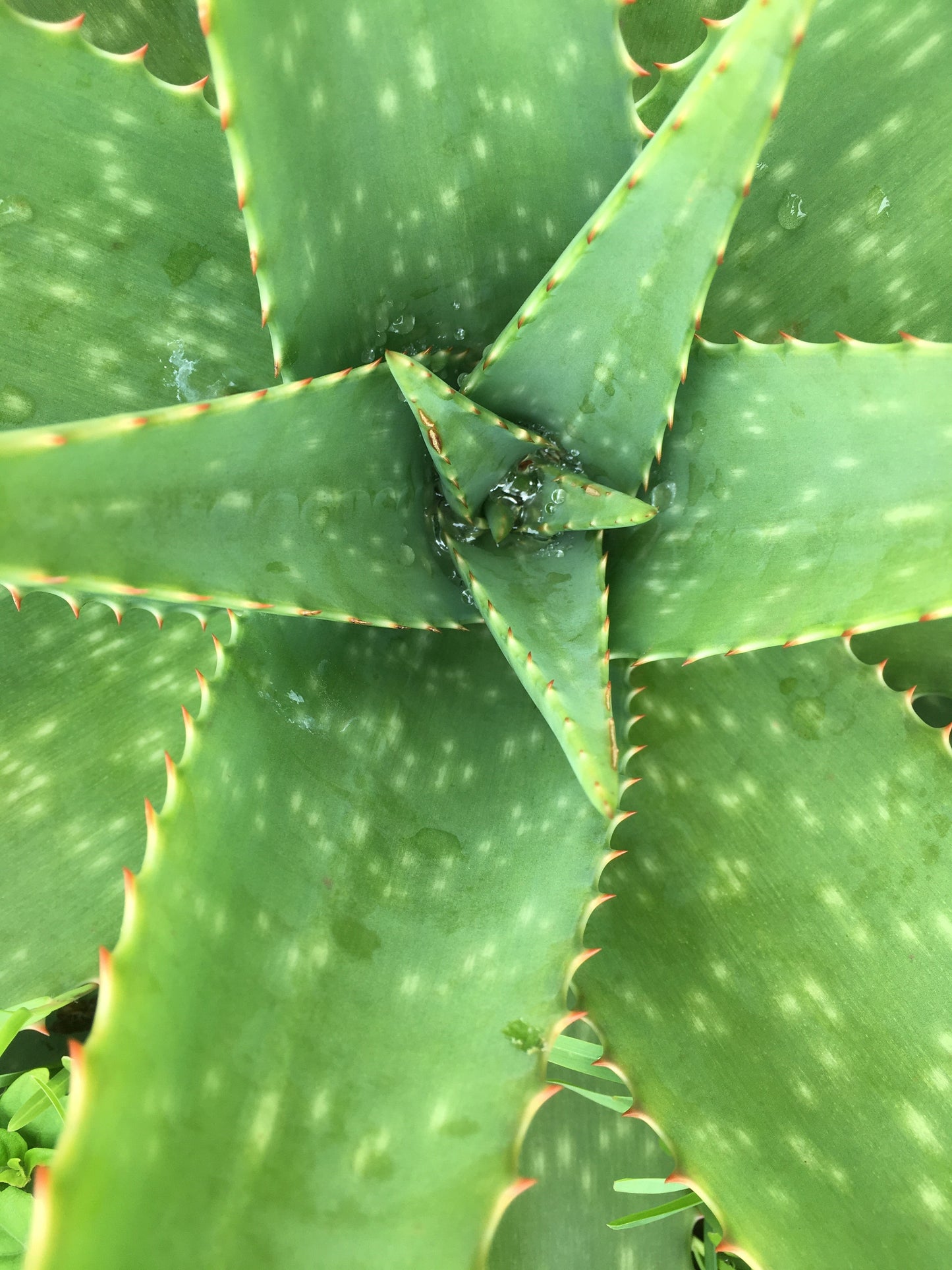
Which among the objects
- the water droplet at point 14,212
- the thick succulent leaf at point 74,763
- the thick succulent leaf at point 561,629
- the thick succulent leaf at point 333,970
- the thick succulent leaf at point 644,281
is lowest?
the thick succulent leaf at point 74,763

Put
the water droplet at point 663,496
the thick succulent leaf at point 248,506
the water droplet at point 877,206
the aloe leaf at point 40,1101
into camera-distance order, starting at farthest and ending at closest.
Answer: the aloe leaf at point 40,1101, the water droplet at point 877,206, the water droplet at point 663,496, the thick succulent leaf at point 248,506

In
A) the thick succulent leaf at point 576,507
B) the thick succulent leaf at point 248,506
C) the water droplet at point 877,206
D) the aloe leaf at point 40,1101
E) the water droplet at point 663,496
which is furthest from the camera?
the aloe leaf at point 40,1101

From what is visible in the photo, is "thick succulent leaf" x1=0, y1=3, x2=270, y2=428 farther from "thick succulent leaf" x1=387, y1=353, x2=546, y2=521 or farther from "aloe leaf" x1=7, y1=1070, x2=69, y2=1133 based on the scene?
"aloe leaf" x1=7, y1=1070, x2=69, y2=1133

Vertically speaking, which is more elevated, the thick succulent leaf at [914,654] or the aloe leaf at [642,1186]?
the thick succulent leaf at [914,654]

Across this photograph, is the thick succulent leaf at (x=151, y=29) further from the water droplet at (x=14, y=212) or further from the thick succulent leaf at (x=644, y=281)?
the thick succulent leaf at (x=644, y=281)

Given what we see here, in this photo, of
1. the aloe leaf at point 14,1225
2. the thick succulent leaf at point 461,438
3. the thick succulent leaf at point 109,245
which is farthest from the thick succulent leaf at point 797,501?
the aloe leaf at point 14,1225

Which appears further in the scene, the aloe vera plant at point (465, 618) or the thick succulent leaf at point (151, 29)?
the thick succulent leaf at point (151, 29)

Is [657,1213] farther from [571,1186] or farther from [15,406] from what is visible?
[15,406]
